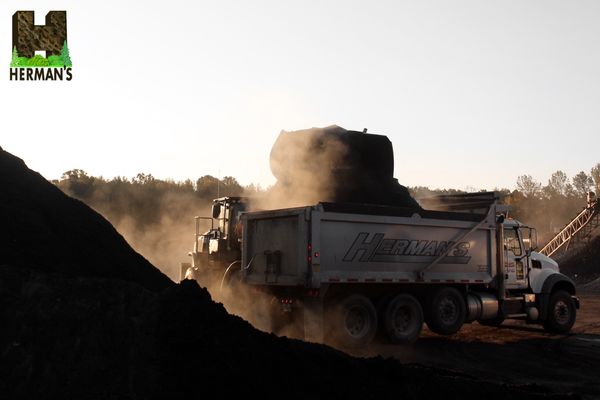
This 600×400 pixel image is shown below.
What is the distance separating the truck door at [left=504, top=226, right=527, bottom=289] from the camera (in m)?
14.3

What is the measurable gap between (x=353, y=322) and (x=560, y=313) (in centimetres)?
603

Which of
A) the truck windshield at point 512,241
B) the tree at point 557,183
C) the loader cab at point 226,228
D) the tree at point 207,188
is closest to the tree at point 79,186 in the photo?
the tree at point 207,188

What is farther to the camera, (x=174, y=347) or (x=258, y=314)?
(x=258, y=314)

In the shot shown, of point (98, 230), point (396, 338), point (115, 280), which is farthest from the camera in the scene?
point (396, 338)

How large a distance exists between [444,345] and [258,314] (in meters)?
3.88

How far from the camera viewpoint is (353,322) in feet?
38.9

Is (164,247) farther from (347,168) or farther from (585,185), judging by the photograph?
(585,185)

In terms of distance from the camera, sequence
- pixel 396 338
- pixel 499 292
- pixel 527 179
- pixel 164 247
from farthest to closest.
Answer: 1. pixel 527 179
2. pixel 164 247
3. pixel 499 292
4. pixel 396 338

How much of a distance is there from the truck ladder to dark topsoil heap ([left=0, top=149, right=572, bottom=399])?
34564mm

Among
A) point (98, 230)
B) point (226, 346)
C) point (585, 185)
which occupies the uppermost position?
point (585, 185)

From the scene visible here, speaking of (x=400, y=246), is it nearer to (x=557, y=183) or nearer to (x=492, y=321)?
(x=492, y=321)

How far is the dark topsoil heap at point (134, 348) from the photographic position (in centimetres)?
602

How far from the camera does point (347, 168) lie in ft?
44.6

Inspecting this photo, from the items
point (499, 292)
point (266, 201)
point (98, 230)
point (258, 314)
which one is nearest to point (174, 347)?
point (98, 230)
